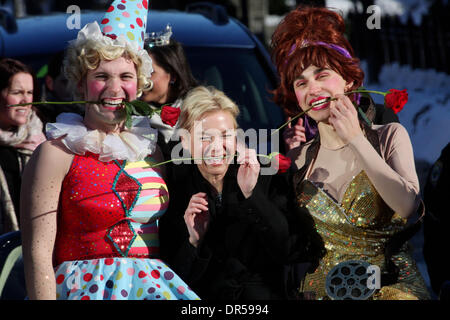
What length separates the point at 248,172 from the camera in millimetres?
2787

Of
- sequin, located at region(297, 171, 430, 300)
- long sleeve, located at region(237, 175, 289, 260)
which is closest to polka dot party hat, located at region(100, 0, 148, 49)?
long sleeve, located at region(237, 175, 289, 260)

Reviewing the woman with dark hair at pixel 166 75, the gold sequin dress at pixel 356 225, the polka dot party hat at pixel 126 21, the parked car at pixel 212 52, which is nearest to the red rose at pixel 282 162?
the gold sequin dress at pixel 356 225

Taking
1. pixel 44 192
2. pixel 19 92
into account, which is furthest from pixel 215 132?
pixel 19 92

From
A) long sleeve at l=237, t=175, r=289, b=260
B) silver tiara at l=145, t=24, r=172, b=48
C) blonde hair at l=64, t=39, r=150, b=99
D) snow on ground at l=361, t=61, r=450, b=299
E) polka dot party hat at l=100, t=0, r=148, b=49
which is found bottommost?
snow on ground at l=361, t=61, r=450, b=299

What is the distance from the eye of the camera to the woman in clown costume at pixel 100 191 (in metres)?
2.66

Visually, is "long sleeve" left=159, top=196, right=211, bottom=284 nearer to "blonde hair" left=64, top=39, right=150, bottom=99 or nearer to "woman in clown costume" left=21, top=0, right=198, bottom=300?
"woman in clown costume" left=21, top=0, right=198, bottom=300

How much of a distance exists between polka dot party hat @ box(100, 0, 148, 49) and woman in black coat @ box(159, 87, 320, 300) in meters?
0.36

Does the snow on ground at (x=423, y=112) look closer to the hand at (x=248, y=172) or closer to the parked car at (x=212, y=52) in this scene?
the parked car at (x=212, y=52)

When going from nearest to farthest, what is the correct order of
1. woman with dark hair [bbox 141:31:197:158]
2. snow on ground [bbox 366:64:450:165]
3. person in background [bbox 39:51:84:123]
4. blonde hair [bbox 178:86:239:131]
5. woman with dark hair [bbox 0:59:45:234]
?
blonde hair [bbox 178:86:239:131]
woman with dark hair [bbox 141:31:197:158]
woman with dark hair [bbox 0:59:45:234]
person in background [bbox 39:51:84:123]
snow on ground [bbox 366:64:450:165]

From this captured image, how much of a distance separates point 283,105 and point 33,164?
3.86ft

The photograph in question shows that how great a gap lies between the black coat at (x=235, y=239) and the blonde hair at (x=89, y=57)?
0.50m

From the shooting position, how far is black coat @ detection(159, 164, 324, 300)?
281cm

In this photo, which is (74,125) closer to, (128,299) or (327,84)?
(128,299)

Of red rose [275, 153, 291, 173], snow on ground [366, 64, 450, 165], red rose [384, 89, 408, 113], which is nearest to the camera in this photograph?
red rose [384, 89, 408, 113]
